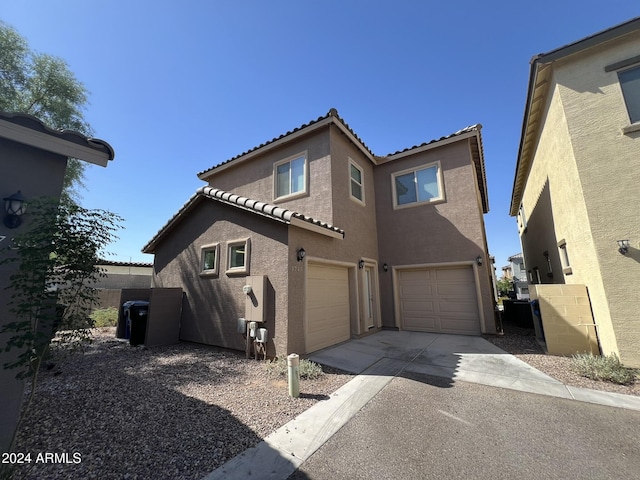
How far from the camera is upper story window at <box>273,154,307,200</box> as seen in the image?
9.70 meters

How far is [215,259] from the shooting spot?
335 inches

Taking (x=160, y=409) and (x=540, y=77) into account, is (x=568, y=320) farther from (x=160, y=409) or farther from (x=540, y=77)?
(x=160, y=409)

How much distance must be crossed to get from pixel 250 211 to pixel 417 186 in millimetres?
7265

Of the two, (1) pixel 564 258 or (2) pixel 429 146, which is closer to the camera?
(1) pixel 564 258

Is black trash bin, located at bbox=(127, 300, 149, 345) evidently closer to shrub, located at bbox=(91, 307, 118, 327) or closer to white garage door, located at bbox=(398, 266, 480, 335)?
shrub, located at bbox=(91, 307, 118, 327)

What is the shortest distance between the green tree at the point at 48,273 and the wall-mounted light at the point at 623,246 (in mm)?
9520

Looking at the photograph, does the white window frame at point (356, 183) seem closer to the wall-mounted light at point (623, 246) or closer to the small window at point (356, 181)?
the small window at point (356, 181)

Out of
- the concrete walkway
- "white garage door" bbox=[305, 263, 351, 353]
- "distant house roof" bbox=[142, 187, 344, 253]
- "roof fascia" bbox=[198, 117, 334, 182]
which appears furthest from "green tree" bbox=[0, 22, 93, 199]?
the concrete walkway

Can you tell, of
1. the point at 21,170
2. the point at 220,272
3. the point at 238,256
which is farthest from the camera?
the point at 220,272

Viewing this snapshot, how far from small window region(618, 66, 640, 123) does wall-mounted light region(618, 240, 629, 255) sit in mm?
2854

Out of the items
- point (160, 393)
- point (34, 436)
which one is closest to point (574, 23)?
point (160, 393)

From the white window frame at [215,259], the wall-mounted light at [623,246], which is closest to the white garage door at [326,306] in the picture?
the white window frame at [215,259]

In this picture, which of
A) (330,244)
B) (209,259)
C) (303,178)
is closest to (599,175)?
(330,244)

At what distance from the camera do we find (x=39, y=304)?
2.92 metres
